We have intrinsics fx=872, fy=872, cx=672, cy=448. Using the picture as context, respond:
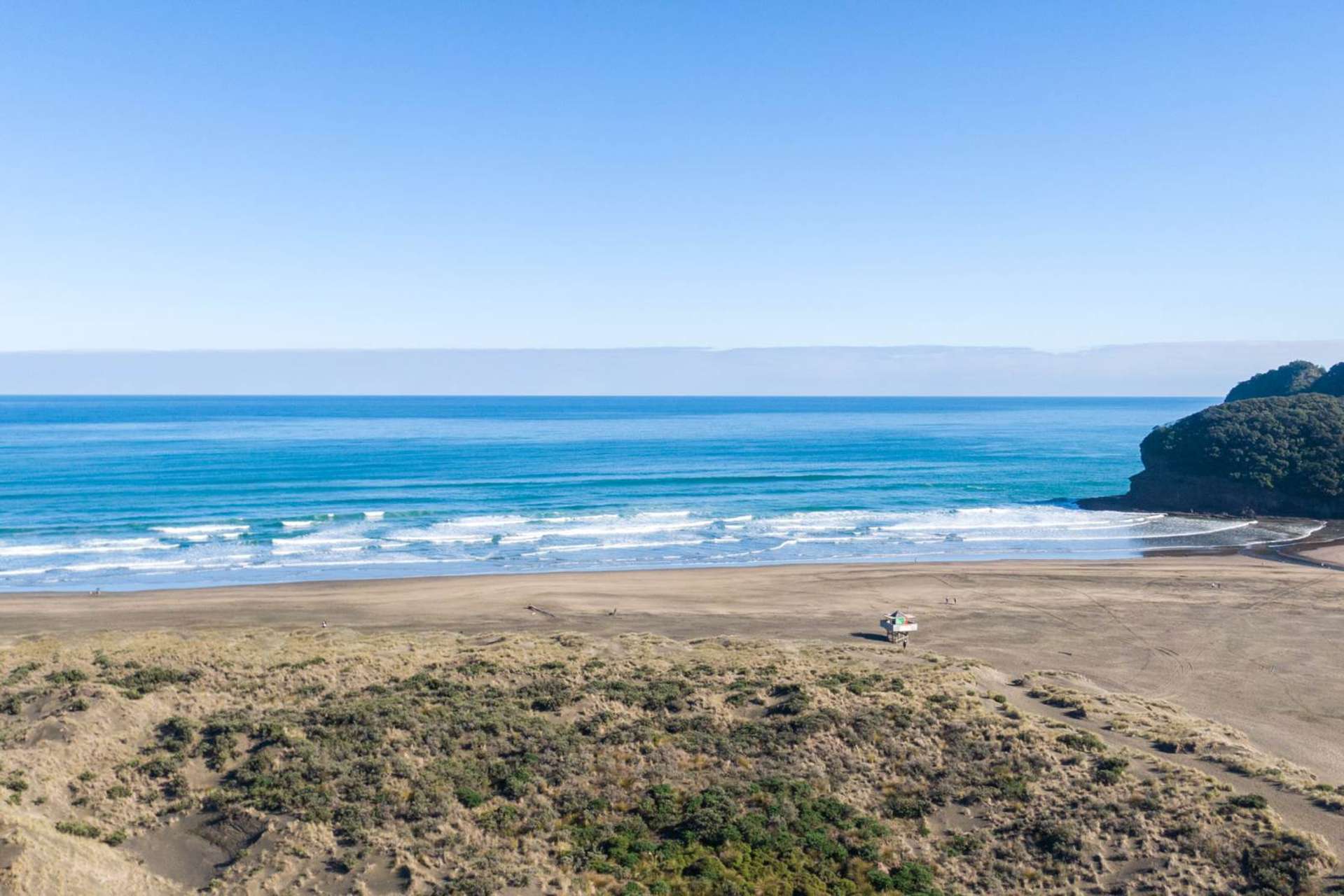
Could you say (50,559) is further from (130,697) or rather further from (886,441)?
(886,441)

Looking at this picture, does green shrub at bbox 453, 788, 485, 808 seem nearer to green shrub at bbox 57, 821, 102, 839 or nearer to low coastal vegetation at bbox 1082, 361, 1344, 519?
green shrub at bbox 57, 821, 102, 839

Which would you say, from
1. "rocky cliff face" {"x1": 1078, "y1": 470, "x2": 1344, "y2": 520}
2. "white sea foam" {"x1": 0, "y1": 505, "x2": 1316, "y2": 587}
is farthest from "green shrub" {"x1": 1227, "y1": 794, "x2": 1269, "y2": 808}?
"rocky cliff face" {"x1": 1078, "y1": 470, "x2": 1344, "y2": 520}

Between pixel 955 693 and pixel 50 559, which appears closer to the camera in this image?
pixel 955 693

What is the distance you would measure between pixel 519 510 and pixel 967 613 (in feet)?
133

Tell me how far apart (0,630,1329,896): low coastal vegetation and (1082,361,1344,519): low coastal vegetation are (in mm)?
59223

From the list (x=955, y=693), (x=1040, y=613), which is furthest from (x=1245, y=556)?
(x=955, y=693)

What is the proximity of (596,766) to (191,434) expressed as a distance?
146 m

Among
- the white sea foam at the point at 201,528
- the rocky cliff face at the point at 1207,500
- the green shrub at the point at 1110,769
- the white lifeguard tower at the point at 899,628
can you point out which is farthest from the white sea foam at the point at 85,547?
the rocky cliff face at the point at 1207,500

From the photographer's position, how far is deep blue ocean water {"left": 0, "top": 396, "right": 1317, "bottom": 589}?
5456 centimetres

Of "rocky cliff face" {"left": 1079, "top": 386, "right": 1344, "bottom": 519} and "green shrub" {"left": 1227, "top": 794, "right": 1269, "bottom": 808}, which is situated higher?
"rocky cliff face" {"left": 1079, "top": 386, "right": 1344, "bottom": 519}

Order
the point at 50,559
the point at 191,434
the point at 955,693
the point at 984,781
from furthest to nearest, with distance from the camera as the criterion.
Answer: the point at 191,434, the point at 50,559, the point at 955,693, the point at 984,781

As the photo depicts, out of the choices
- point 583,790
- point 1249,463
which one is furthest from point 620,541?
point 1249,463

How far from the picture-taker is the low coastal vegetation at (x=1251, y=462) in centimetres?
7181

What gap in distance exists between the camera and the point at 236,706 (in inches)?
985
